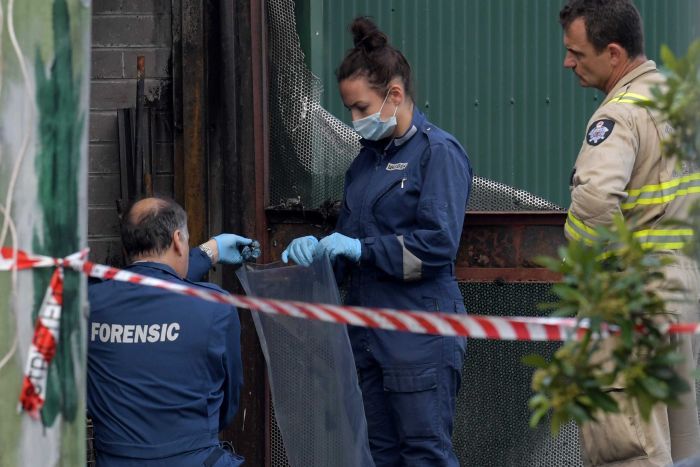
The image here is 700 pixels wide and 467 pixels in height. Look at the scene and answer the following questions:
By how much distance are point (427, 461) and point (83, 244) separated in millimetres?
1760

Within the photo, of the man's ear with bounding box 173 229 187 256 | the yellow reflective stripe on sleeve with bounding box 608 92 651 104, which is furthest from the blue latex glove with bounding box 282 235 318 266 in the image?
the yellow reflective stripe on sleeve with bounding box 608 92 651 104

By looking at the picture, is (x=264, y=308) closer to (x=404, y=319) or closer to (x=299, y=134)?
(x=404, y=319)

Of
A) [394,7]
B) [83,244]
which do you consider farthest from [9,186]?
[394,7]

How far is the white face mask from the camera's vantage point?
414 centimetres

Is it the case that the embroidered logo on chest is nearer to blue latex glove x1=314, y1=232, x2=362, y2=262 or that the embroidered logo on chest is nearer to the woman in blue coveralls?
the woman in blue coveralls

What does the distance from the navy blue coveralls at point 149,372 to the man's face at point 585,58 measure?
144 cm

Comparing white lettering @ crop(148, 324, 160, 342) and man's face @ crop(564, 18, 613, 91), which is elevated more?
man's face @ crop(564, 18, 613, 91)

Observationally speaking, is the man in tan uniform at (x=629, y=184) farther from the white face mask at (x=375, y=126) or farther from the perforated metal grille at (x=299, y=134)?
the perforated metal grille at (x=299, y=134)

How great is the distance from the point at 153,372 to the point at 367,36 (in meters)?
1.54

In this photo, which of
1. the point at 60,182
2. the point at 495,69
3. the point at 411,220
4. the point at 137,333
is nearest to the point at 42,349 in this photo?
the point at 60,182

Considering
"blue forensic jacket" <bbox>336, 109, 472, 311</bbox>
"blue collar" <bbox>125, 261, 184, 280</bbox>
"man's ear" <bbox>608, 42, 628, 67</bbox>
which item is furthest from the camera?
"blue forensic jacket" <bbox>336, 109, 472, 311</bbox>

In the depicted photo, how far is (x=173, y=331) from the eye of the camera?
10.9 ft

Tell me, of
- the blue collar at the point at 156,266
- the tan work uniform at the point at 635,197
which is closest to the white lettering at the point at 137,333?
the blue collar at the point at 156,266

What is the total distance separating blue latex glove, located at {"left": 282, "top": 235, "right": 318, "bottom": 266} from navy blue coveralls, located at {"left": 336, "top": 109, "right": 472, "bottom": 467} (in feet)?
0.38
